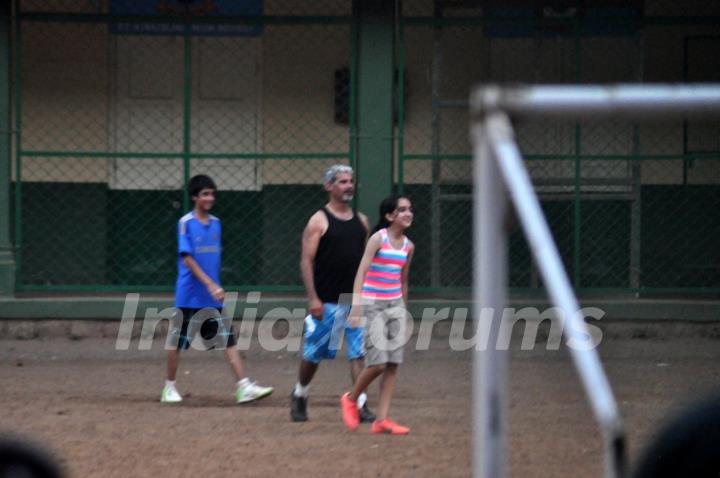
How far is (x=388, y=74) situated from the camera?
12.6 metres

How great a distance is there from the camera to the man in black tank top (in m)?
8.91

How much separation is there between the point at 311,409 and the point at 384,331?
1.43 metres

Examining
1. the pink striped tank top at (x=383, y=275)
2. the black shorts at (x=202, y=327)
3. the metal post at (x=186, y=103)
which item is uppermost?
the metal post at (x=186, y=103)

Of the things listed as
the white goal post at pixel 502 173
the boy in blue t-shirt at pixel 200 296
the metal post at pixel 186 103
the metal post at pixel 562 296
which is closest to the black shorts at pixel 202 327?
the boy in blue t-shirt at pixel 200 296

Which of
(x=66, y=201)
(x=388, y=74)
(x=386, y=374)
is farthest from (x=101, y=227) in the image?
(x=386, y=374)

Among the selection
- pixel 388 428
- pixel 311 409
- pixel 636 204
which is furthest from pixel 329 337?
pixel 636 204

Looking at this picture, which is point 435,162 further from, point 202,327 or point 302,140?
point 202,327

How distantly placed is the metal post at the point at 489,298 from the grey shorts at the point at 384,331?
4.76 metres

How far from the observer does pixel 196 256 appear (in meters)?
9.79

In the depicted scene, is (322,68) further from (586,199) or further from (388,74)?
(586,199)

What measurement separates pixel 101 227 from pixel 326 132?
238cm

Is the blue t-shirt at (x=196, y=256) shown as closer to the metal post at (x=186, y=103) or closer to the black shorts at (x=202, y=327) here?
the black shorts at (x=202, y=327)

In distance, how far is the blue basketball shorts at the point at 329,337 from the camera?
8.87 metres

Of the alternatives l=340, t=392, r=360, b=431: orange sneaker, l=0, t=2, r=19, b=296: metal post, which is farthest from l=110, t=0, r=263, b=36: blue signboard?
l=340, t=392, r=360, b=431: orange sneaker
